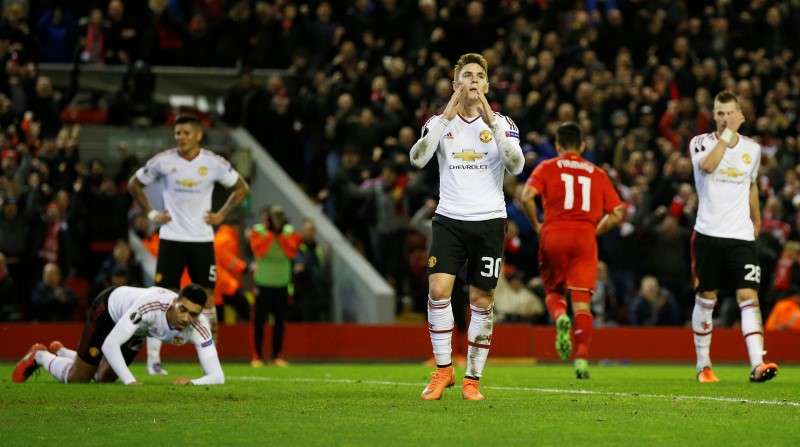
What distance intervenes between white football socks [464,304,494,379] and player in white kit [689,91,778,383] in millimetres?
3514

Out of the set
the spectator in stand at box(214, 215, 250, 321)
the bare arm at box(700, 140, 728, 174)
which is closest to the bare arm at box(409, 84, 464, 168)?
the bare arm at box(700, 140, 728, 174)

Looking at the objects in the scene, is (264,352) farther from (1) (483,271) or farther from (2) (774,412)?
(2) (774,412)

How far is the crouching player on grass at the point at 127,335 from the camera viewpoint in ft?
42.4

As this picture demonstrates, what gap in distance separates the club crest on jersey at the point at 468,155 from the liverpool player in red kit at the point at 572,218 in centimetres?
389

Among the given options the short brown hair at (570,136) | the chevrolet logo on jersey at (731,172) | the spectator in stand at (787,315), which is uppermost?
the short brown hair at (570,136)

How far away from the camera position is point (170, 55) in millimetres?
28016

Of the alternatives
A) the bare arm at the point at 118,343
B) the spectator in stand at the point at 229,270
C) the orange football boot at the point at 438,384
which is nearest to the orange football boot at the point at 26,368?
the bare arm at the point at 118,343

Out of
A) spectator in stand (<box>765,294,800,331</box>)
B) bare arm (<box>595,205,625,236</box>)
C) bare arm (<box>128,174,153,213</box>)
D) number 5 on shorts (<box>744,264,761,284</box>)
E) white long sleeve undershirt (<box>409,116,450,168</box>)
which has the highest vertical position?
white long sleeve undershirt (<box>409,116,450,168</box>)

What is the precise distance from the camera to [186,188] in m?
15.8

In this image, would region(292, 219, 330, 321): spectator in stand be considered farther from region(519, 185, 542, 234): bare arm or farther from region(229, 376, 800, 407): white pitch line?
region(519, 185, 542, 234): bare arm

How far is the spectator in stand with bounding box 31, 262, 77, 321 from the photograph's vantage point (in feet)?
71.8

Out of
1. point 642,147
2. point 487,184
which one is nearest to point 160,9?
point 642,147

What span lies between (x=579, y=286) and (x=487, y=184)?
161 inches

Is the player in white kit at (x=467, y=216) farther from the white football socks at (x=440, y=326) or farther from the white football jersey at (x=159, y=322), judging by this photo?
the white football jersey at (x=159, y=322)
